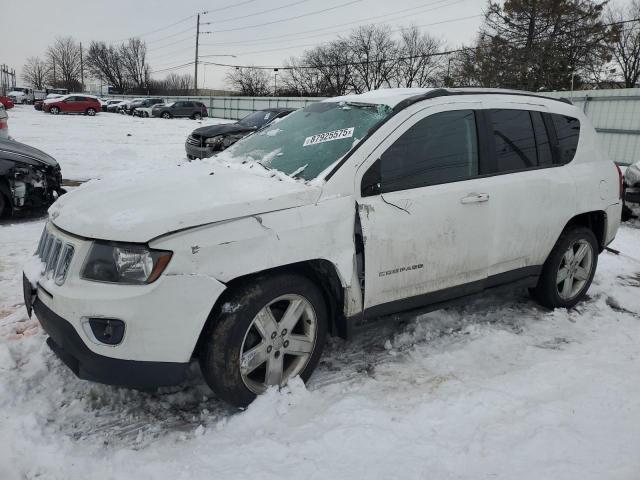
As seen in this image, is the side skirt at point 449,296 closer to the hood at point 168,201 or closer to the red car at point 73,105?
the hood at point 168,201

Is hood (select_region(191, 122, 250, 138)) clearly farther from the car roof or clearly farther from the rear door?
the rear door

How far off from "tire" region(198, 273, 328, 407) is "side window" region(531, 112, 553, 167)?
2.24m

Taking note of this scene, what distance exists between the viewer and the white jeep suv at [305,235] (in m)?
2.48

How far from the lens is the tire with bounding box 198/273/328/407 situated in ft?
8.63

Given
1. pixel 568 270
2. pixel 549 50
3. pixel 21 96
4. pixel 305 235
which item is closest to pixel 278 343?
pixel 305 235

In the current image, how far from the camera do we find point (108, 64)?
85.8 m

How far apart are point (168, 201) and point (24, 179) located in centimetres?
486

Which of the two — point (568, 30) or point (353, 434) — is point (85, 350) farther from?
point (568, 30)

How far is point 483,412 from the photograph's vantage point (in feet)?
9.43

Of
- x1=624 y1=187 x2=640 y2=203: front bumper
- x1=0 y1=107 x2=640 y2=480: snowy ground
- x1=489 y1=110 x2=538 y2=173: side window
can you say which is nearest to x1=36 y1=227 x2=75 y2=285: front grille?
x1=0 y1=107 x2=640 y2=480: snowy ground

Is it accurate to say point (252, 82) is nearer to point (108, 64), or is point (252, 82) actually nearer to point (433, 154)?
point (108, 64)

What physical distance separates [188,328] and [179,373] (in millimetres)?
248

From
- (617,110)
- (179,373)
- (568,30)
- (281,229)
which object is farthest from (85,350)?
(568,30)

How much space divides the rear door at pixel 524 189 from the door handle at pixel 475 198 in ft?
0.31
